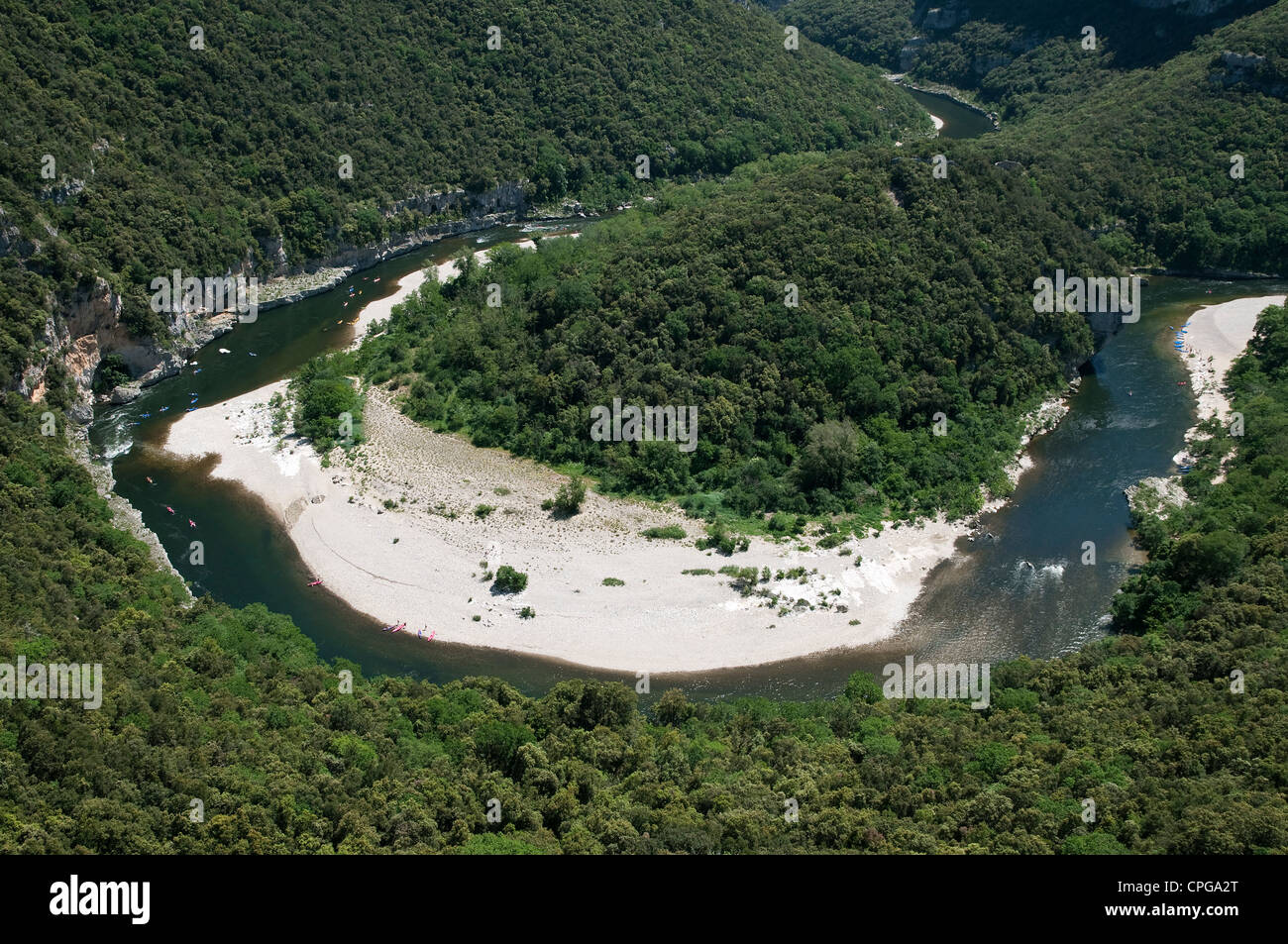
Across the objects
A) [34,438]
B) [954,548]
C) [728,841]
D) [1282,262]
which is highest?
[1282,262]

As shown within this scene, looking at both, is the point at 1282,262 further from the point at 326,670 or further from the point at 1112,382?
the point at 326,670

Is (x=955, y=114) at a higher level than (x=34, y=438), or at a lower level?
higher

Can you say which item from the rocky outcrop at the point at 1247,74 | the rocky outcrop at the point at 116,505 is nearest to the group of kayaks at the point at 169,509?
the rocky outcrop at the point at 116,505

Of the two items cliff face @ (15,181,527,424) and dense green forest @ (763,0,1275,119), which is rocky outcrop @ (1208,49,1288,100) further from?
cliff face @ (15,181,527,424)

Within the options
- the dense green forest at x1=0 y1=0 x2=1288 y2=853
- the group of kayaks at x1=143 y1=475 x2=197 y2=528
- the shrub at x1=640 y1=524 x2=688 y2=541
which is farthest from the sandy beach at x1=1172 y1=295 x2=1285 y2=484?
the group of kayaks at x1=143 y1=475 x2=197 y2=528

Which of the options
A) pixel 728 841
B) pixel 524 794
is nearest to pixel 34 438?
pixel 524 794

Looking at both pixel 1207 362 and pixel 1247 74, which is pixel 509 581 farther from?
pixel 1247 74

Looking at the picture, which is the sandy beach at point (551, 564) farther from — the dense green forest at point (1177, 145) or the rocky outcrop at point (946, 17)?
the rocky outcrop at point (946, 17)
